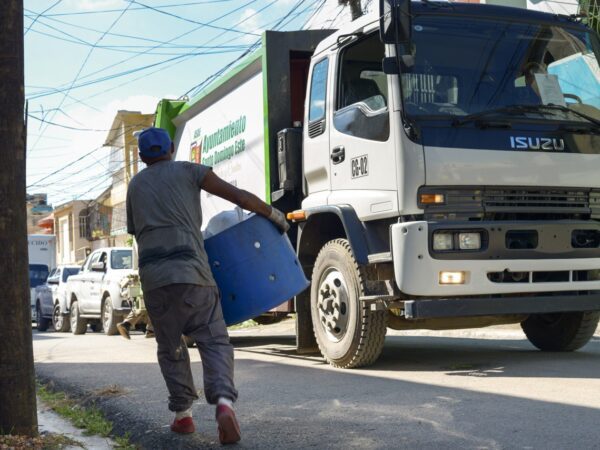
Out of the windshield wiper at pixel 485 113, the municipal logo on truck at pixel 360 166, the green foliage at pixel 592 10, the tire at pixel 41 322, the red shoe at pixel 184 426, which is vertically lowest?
the tire at pixel 41 322

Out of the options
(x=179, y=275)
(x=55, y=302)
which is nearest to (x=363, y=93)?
(x=179, y=275)

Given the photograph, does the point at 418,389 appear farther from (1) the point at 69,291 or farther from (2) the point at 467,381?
(1) the point at 69,291

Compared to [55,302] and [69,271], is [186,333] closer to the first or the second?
[55,302]

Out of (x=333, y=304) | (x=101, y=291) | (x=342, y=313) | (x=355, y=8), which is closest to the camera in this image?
(x=342, y=313)

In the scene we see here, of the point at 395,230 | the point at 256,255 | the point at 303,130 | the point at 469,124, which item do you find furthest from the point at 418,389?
the point at 303,130

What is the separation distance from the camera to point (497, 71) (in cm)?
704

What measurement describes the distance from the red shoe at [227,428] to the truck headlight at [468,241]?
9.10 ft

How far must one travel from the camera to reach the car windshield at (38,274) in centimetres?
2991

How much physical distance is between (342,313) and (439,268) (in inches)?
44.0

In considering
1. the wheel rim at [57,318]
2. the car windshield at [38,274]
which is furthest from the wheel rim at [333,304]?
the car windshield at [38,274]

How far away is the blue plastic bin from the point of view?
17.4 ft

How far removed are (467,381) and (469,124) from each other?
6.29ft

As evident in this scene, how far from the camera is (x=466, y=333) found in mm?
11602

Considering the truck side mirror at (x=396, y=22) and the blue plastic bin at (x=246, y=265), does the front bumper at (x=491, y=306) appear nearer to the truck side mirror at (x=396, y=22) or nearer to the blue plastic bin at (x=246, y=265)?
the blue plastic bin at (x=246, y=265)
